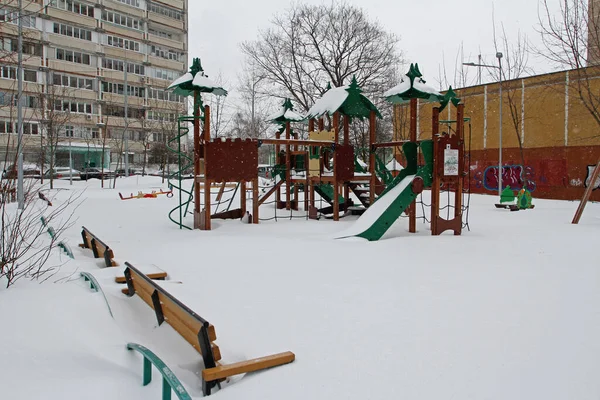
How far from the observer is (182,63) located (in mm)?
68062

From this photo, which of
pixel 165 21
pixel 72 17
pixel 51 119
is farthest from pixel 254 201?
pixel 165 21

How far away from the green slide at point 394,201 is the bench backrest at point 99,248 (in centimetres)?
460

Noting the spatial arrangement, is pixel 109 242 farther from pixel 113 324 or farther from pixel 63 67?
pixel 63 67

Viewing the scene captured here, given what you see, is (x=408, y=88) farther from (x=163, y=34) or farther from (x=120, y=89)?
(x=163, y=34)

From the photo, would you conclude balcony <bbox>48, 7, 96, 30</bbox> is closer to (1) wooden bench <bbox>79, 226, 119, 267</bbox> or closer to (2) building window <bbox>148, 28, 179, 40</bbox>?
(2) building window <bbox>148, 28, 179, 40</bbox>

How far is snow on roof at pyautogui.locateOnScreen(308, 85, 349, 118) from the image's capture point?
14.3 metres

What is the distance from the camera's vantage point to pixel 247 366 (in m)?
3.54

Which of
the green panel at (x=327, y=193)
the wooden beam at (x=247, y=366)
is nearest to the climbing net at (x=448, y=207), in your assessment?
the green panel at (x=327, y=193)

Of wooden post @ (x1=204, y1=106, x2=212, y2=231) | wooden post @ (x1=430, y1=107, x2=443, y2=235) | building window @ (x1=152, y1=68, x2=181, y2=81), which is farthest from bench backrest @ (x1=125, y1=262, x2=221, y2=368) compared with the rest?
building window @ (x1=152, y1=68, x2=181, y2=81)

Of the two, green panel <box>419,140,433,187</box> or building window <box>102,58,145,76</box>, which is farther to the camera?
building window <box>102,58,145,76</box>

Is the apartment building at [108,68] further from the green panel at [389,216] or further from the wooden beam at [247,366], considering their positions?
the wooden beam at [247,366]

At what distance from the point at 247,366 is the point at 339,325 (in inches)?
51.0

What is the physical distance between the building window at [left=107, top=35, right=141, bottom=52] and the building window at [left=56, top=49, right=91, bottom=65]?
3.68 meters

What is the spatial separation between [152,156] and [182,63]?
16.7m
